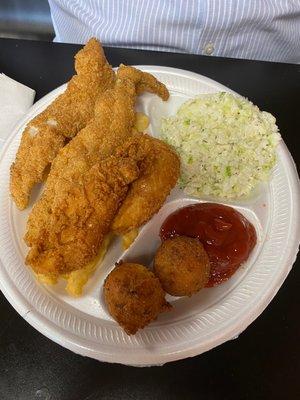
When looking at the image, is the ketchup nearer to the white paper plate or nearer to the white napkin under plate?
the white paper plate

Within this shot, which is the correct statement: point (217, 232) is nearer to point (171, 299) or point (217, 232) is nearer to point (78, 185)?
point (171, 299)

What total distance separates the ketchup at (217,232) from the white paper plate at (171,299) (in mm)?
31

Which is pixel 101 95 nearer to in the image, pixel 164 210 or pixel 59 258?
pixel 164 210

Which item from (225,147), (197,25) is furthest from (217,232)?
(197,25)

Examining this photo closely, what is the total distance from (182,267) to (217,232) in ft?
0.72

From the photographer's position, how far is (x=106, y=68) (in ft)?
5.88

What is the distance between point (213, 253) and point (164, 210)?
9.9 inches

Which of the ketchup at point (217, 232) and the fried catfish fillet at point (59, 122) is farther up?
the fried catfish fillet at point (59, 122)

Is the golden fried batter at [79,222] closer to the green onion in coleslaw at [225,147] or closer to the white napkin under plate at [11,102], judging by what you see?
the green onion in coleslaw at [225,147]

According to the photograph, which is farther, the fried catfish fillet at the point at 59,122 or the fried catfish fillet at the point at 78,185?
the fried catfish fillet at the point at 59,122

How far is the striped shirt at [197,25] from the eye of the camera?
197cm

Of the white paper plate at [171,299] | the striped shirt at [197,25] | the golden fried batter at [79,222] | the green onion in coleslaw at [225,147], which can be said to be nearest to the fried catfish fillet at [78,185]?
the golden fried batter at [79,222]

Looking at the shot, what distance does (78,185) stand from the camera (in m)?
1.53

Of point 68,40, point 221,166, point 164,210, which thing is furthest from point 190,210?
point 68,40
